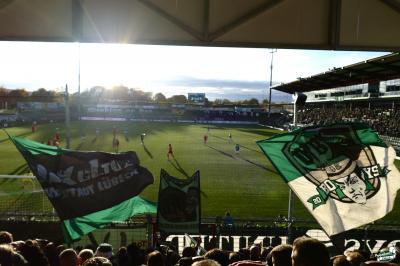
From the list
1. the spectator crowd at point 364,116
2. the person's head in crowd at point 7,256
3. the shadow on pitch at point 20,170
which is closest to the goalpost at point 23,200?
the shadow on pitch at point 20,170

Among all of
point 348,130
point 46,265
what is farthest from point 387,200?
point 46,265

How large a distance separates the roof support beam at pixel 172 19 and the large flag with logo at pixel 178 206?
4549 millimetres

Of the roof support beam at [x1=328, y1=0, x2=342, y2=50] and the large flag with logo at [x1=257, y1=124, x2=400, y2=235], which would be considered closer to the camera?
the roof support beam at [x1=328, y1=0, x2=342, y2=50]

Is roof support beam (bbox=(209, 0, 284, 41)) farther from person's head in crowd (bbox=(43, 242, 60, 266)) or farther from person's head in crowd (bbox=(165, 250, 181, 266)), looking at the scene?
person's head in crowd (bbox=(43, 242, 60, 266))

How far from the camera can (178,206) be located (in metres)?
9.18

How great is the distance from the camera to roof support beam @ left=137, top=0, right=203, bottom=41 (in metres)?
5.24

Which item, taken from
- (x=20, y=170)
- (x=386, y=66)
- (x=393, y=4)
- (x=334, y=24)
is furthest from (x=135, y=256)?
(x=386, y=66)

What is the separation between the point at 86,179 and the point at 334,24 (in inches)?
183

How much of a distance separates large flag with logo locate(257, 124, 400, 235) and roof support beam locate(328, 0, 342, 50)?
91.7 inches

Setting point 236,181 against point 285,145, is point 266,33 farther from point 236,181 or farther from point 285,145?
point 236,181

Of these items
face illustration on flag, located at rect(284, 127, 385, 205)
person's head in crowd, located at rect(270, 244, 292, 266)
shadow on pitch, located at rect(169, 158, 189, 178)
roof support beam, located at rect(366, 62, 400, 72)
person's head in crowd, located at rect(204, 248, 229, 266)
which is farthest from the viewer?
roof support beam, located at rect(366, 62, 400, 72)

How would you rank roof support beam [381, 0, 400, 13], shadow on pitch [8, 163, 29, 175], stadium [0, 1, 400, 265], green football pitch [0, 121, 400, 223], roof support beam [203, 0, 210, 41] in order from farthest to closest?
shadow on pitch [8, 163, 29, 175], green football pitch [0, 121, 400, 223], stadium [0, 1, 400, 265], roof support beam [381, 0, 400, 13], roof support beam [203, 0, 210, 41]

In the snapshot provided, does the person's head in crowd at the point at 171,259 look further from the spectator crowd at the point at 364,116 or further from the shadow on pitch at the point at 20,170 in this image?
the spectator crowd at the point at 364,116

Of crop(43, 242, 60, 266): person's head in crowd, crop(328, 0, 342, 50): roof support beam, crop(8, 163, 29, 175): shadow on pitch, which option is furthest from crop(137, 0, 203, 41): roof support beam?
crop(8, 163, 29, 175): shadow on pitch
